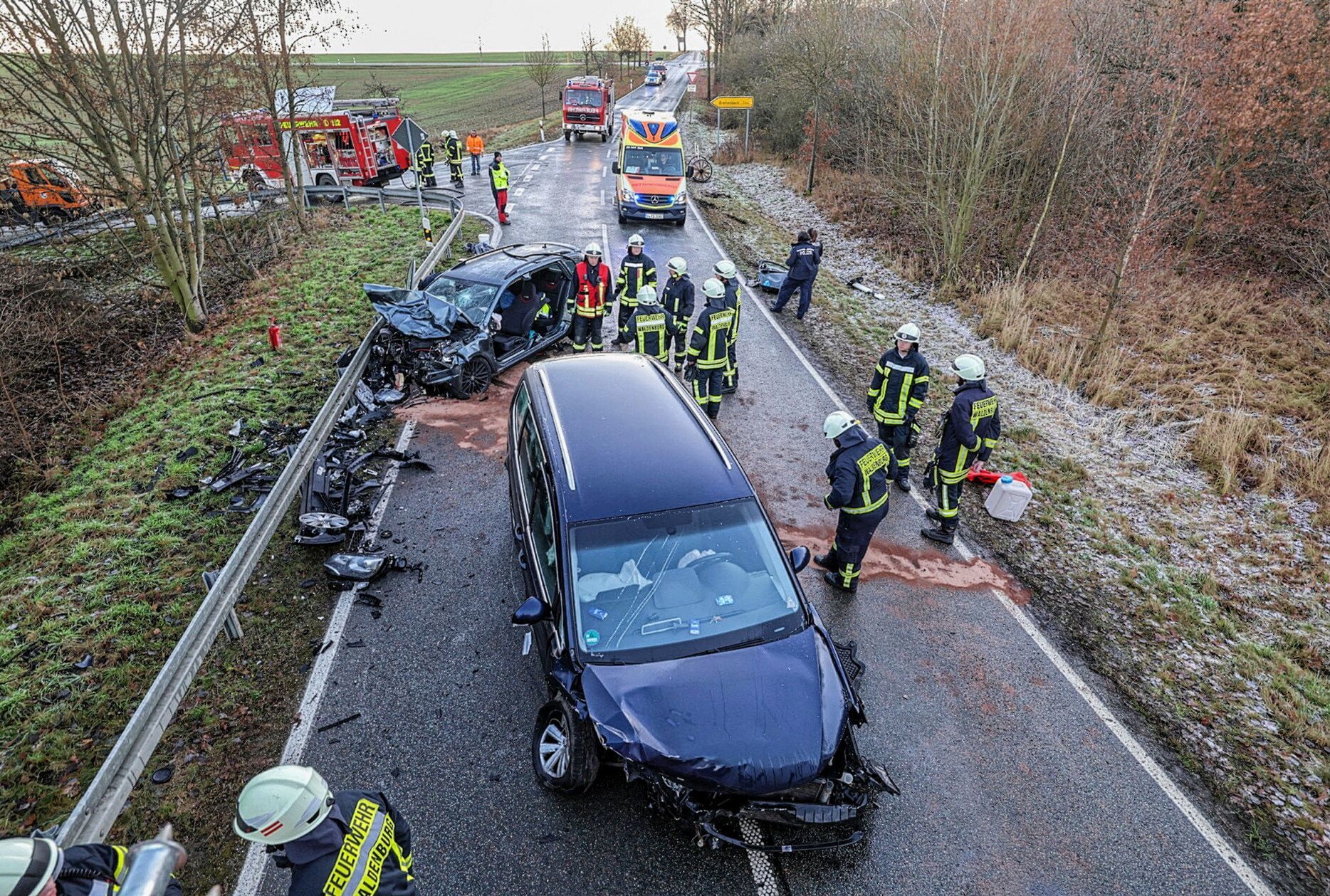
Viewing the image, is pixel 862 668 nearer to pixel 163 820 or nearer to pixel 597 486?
pixel 597 486

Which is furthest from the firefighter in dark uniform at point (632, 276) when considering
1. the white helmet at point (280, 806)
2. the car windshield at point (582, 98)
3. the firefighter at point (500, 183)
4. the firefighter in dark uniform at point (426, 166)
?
the car windshield at point (582, 98)

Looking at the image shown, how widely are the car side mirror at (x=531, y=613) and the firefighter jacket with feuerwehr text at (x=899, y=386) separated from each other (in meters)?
4.55

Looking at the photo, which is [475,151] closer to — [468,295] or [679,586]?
[468,295]

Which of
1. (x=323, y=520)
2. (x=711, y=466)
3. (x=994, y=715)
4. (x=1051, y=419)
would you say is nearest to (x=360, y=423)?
(x=323, y=520)

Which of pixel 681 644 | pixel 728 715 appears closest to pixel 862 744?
pixel 728 715

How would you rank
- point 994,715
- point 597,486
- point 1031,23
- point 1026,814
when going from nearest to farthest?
point 1026,814 → point 597,486 → point 994,715 → point 1031,23

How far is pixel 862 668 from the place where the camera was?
461 centimetres

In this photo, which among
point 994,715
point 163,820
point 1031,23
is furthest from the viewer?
point 1031,23

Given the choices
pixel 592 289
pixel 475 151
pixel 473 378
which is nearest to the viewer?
pixel 473 378

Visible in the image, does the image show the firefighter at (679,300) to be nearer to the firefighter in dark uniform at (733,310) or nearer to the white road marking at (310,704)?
the firefighter in dark uniform at (733,310)

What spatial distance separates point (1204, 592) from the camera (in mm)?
6211

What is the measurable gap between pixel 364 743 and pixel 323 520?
7.93ft

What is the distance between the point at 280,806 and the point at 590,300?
8.02 metres

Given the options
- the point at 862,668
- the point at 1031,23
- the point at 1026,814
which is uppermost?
the point at 1031,23
